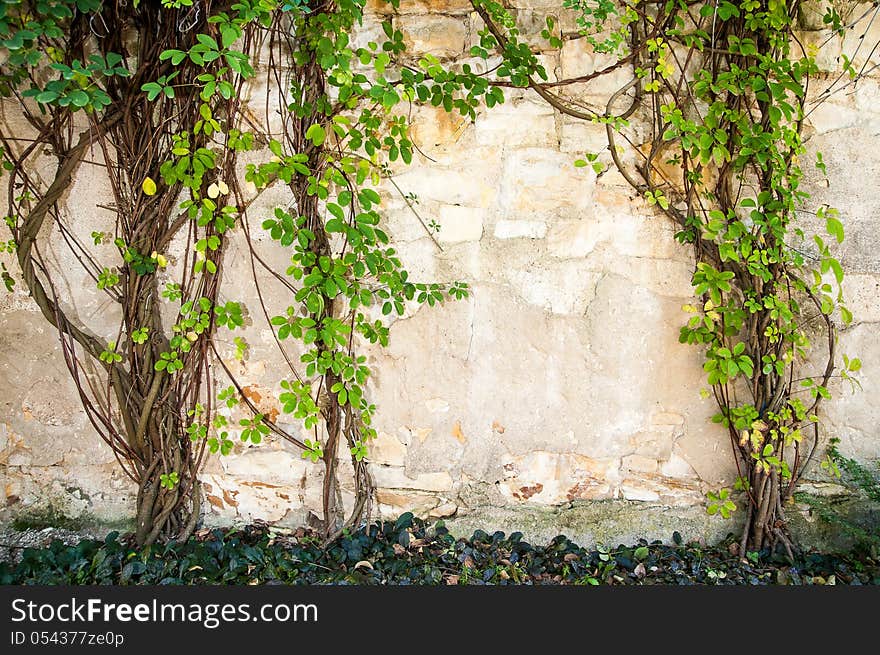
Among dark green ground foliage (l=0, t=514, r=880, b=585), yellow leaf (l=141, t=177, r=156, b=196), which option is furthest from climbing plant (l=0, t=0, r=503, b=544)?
dark green ground foliage (l=0, t=514, r=880, b=585)

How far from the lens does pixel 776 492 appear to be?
2176 millimetres

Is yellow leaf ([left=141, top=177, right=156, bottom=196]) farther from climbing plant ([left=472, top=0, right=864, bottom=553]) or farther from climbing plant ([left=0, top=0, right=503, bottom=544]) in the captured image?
climbing plant ([left=472, top=0, right=864, bottom=553])

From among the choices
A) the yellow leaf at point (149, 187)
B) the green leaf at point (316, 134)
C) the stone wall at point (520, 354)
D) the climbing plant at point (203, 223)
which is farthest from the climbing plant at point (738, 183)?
the yellow leaf at point (149, 187)

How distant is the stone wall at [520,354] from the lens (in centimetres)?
213

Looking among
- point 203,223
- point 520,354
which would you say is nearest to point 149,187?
point 203,223

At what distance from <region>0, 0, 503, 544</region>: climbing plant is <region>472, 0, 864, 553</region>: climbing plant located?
41 cm

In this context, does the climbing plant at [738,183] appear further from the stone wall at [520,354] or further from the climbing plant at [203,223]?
the climbing plant at [203,223]

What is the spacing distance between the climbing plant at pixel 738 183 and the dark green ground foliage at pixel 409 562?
0.17 m

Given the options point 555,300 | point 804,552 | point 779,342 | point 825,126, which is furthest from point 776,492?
point 825,126

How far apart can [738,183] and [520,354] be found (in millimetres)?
863

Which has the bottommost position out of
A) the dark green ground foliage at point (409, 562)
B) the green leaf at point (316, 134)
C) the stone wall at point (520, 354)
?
the dark green ground foliage at point (409, 562)

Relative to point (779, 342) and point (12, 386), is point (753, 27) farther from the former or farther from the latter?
point (12, 386)

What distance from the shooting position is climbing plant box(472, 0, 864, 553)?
6.59 feet

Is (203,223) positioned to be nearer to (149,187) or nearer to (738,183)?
(149,187)
